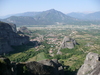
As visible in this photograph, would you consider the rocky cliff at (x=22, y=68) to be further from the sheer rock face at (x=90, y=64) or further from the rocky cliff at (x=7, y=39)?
the rocky cliff at (x=7, y=39)

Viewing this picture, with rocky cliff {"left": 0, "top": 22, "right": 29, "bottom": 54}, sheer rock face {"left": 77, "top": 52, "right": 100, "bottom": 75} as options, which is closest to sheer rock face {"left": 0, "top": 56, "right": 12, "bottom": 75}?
sheer rock face {"left": 77, "top": 52, "right": 100, "bottom": 75}

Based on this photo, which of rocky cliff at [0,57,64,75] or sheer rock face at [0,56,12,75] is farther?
rocky cliff at [0,57,64,75]

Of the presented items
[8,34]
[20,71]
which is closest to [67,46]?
[8,34]

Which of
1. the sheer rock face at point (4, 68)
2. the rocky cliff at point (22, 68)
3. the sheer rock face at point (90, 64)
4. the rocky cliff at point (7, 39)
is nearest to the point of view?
the sheer rock face at point (4, 68)

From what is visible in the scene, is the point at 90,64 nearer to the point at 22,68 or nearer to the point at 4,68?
the point at 22,68

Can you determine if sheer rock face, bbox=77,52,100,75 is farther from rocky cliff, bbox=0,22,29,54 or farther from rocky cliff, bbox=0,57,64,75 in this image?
rocky cliff, bbox=0,22,29,54

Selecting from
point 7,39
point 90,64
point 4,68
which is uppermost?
point 4,68

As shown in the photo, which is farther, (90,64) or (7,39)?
(7,39)

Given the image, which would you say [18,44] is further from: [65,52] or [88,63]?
[88,63]

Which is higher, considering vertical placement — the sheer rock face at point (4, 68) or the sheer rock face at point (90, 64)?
the sheer rock face at point (4, 68)

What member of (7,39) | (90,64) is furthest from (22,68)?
(7,39)

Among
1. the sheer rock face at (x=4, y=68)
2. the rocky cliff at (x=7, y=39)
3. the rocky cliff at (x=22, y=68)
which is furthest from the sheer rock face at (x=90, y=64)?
the rocky cliff at (x=7, y=39)

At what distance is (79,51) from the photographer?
5278 cm

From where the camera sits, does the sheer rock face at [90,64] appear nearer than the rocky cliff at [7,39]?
Yes
